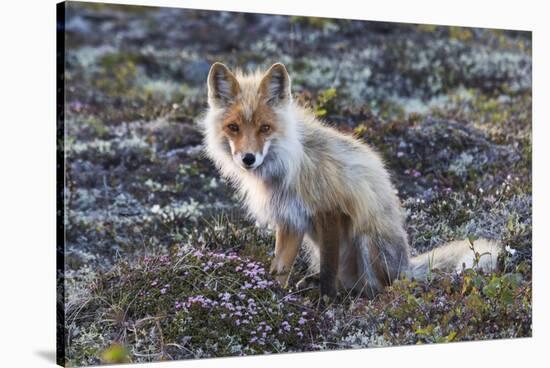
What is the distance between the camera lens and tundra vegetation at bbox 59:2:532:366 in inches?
256

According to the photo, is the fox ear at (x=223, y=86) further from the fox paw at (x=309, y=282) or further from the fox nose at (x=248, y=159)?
the fox paw at (x=309, y=282)

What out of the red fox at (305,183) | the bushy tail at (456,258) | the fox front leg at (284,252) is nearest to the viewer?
the red fox at (305,183)

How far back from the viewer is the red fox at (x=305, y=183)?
21.1 ft

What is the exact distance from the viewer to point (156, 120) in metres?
8.94

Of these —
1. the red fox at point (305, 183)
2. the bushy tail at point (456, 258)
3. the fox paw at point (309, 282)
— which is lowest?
the fox paw at point (309, 282)

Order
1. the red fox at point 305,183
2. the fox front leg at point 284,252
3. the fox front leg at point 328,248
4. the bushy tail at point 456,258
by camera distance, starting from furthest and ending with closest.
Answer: the bushy tail at point 456,258
the fox front leg at point 284,252
the fox front leg at point 328,248
the red fox at point 305,183

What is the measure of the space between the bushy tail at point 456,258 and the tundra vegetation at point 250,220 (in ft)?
0.32

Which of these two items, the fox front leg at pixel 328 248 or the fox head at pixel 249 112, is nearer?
the fox head at pixel 249 112

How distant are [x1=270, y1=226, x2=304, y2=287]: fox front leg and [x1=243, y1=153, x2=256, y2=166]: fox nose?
2.66 feet

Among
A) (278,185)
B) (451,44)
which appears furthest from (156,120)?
(451,44)

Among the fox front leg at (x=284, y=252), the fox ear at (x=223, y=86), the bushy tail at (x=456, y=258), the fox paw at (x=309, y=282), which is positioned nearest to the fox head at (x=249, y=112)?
the fox ear at (x=223, y=86)

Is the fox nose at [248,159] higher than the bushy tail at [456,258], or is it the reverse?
the fox nose at [248,159]

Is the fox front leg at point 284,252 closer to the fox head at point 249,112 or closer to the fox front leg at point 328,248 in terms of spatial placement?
the fox front leg at point 328,248

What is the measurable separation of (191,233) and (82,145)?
1.82 meters
